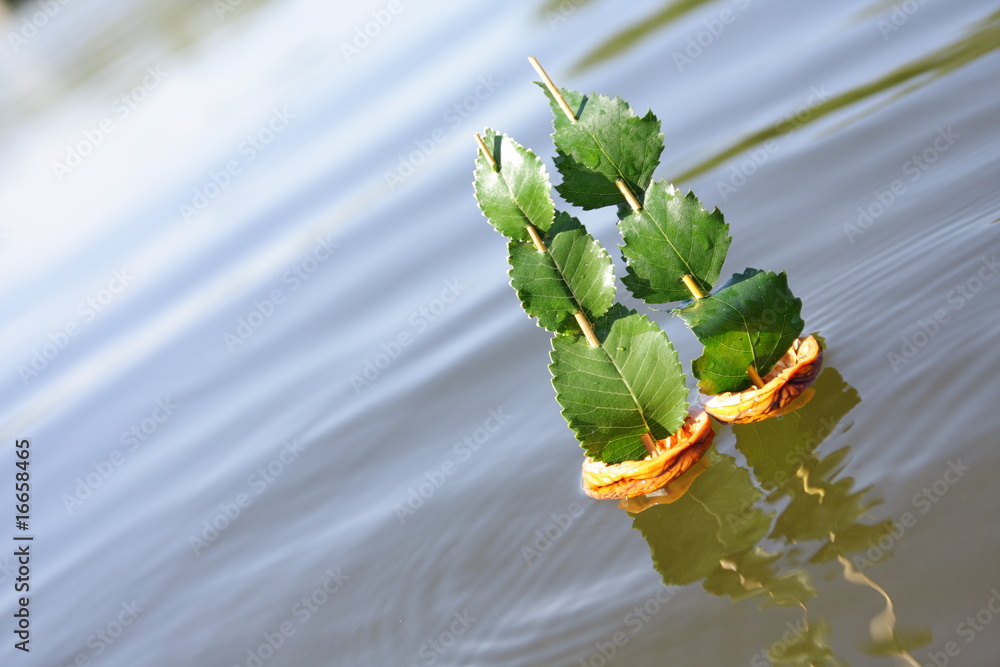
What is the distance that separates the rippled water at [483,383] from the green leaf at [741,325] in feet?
0.80

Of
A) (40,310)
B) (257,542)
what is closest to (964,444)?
(257,542)

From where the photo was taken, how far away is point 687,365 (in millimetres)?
3521

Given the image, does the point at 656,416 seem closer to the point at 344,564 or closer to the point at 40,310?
the point at 344,564

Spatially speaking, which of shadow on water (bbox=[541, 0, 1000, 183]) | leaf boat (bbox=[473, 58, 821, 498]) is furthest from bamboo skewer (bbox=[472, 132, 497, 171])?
shadow on water (bbox=[541, 0, 1000, 183])

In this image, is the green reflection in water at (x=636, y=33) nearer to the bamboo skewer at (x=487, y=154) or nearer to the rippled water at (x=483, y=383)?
the rippled water at (x=483, y=383)

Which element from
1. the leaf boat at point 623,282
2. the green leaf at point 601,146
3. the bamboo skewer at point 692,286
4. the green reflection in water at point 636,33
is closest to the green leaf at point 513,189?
the leaf boat at point 623,282

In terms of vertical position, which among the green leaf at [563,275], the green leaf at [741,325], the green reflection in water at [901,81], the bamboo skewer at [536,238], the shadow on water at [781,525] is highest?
the bamboo skewer at [536,238]

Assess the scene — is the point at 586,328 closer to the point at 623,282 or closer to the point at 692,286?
the point at 623,282

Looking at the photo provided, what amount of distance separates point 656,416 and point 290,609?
1.40 metres

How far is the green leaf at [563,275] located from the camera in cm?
276

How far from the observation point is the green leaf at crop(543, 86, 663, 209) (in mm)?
2834

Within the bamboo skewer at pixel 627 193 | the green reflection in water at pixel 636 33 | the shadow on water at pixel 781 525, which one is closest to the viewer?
the shadow on water at pixel 781 525

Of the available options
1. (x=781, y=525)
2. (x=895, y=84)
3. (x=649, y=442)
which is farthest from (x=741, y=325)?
(x=895, y=84)

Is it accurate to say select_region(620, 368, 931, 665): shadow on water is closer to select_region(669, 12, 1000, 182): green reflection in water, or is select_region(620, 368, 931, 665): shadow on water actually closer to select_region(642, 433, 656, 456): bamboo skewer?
select_region(642, 433, 656, 456): bamboo skewer
